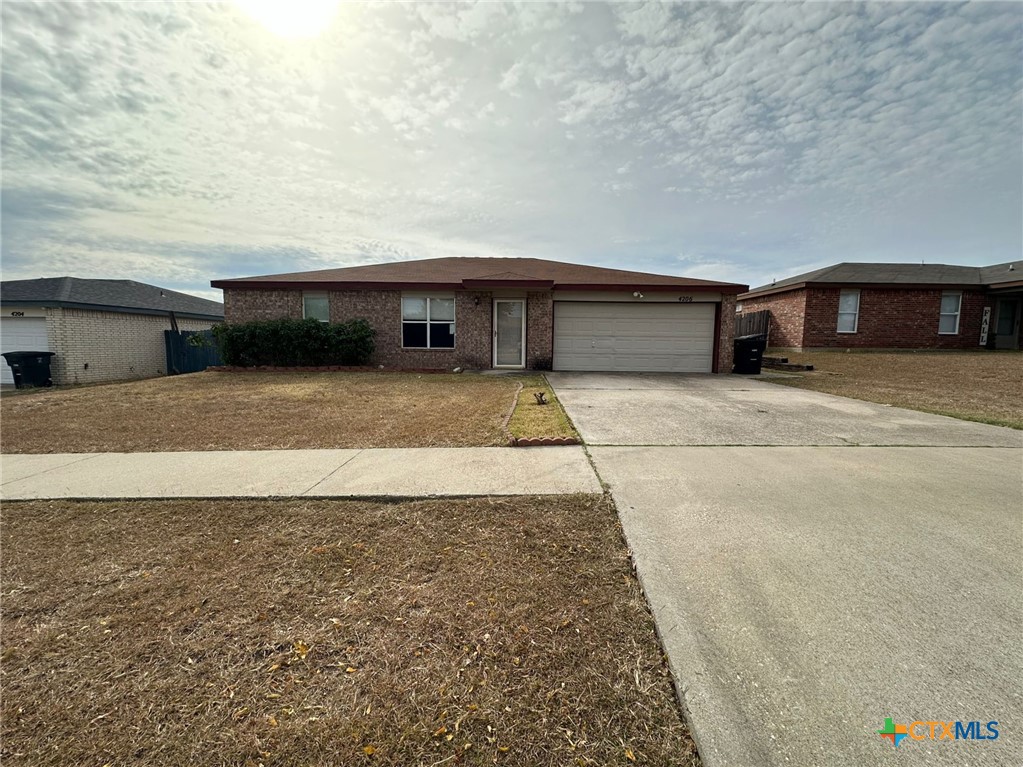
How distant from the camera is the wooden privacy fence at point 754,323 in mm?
19391

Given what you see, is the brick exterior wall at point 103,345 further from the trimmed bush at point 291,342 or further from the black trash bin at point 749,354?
the black trash bin at point 749,354

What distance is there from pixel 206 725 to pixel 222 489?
8.89 ft

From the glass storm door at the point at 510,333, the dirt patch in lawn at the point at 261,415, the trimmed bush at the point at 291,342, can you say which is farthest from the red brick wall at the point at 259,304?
the glass storm door at the point at 510,333

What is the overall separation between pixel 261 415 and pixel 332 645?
6158 millimetres

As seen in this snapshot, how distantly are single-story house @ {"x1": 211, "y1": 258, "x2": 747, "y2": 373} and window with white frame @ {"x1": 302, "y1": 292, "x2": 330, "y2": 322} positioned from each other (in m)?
0.03

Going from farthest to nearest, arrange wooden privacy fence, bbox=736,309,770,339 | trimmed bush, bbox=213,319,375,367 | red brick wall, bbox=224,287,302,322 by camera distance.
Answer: wooden privacy fence, bbox=736,309,770,339, red brick wall, bbox=224,287,302,322, trimmed bush, bbox=213,319,375,367

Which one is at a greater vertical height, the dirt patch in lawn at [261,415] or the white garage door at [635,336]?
the white garage door at [635,336]

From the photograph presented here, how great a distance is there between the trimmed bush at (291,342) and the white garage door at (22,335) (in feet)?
19.3

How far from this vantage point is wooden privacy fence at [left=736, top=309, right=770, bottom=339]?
63.6ft

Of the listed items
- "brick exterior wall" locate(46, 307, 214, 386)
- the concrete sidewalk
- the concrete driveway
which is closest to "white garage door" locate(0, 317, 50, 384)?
"brick exterior wall" locate(46, 307, 214, 386)

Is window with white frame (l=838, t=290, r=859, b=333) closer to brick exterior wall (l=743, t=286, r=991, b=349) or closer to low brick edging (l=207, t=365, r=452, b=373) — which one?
brick exterior wall (l=743, t=286, r=991, b=349)

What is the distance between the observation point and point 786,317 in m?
19.0

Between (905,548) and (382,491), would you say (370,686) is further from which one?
(905,548)

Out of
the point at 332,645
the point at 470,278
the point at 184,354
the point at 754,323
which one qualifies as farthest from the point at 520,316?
the point at 184,354
